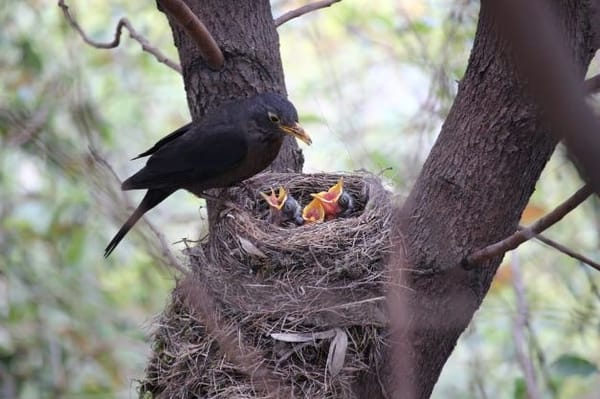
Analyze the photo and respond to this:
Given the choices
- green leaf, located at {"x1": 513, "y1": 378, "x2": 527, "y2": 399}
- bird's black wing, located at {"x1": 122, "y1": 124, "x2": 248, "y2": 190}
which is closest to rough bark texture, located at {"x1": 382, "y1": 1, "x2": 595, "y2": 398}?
green leaf, located at {"x1": 513, "y1": 378, "x2": 527, "y2": 399}

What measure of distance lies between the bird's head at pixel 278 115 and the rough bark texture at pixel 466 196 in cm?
137

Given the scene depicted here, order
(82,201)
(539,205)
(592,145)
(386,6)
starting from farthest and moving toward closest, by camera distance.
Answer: (386,6)
(539,205)
(82,201)
(592,145)

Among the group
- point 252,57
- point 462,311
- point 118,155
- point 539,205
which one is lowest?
point 462,311

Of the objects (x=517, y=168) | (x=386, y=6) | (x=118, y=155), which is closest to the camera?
(x=517, y=168)

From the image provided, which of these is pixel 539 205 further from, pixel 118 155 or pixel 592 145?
pixel 592 145

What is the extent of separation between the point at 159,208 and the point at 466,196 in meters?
5.60

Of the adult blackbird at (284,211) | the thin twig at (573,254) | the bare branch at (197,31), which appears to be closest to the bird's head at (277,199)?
the adult blackbird at (284,211)

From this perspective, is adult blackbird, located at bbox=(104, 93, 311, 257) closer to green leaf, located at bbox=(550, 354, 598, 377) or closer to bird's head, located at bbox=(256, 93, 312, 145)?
bird's head, located at bbox=(256, 93, 312, 145)

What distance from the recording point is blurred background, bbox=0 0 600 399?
4902mm

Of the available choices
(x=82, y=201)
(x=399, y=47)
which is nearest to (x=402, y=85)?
(x=399, y=47)

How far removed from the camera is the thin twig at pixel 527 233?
2088mm

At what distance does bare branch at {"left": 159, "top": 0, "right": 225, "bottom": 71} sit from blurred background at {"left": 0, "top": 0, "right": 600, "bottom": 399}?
2.47 ft

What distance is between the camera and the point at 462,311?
2.90m

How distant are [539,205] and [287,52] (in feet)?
11.7
